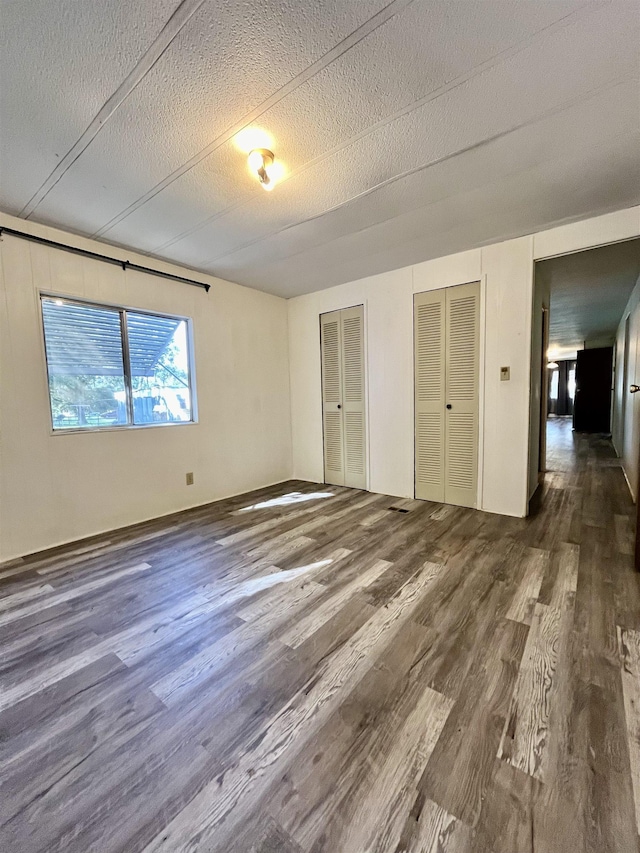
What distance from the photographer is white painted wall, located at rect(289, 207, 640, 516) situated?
291cm

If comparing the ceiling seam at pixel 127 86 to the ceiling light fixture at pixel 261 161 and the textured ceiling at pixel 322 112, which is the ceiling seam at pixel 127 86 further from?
the ceiling light fixture at pixel 261 161

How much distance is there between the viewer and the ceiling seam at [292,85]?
1.20m

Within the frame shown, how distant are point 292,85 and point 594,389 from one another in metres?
9.99

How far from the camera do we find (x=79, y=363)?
288 centimetres

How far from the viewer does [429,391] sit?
3.57m

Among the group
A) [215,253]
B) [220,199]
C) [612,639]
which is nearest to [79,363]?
[215,253]

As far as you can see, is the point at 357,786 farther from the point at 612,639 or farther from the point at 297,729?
the point at 612,639

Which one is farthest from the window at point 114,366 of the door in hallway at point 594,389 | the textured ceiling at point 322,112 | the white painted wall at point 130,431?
the door in hallway at point 594,389

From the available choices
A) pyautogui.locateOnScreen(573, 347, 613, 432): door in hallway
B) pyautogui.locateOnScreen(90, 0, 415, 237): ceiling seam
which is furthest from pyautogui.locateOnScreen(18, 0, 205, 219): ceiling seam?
pyautogui.locateOnScreen(573, 347, 613, 432): door in hallway

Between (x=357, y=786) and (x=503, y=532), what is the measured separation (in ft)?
7.41

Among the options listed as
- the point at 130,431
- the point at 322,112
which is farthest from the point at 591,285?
the point at 130,431

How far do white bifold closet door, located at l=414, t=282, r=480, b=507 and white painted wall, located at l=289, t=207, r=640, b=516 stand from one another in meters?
0.08

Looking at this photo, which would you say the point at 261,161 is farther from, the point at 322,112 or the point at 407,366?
the point at 407,366

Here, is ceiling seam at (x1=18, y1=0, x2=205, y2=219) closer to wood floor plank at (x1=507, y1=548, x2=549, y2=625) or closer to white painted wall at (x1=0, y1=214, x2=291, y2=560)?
white painted wall at (x1=0, y1=214, x2=291, y2=560)
